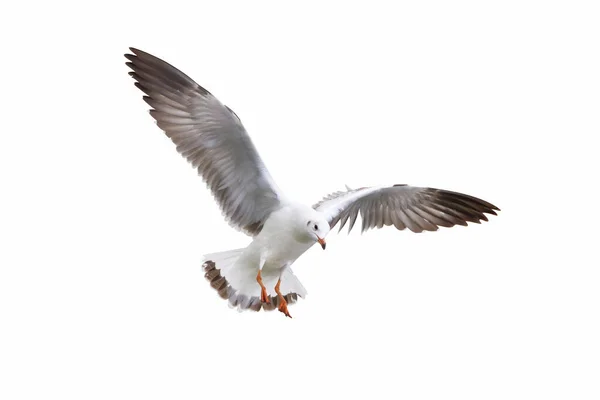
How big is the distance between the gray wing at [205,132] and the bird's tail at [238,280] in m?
0.54

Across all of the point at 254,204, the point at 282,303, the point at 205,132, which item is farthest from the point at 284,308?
the point at 205,132

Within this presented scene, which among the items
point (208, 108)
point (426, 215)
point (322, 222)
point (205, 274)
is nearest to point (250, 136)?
point (208, 108)

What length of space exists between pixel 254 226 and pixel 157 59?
4.98 feet

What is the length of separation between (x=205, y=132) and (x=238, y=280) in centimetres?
130

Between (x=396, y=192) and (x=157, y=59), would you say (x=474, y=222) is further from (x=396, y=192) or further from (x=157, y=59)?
(x=157, y=59)

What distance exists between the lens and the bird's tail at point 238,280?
730 centimetres

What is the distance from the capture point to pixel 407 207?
7.66m

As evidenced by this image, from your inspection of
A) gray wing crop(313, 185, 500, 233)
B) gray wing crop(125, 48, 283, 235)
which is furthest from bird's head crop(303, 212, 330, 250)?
gray wing crop(313, 185, 500, 233)

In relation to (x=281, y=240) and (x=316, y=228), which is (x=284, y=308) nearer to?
(x=281, y=240)

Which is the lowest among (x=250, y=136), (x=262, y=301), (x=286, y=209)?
(x=262, y=301)

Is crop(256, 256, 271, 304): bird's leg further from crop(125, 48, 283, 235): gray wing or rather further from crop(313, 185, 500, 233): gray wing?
crop(313, 185, 500, 233): gray wing

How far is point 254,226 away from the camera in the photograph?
7.20 m

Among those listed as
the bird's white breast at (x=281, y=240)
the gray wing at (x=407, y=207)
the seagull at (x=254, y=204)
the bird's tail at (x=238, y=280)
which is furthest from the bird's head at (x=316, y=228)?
the bird's tail at (x=238, y=280)

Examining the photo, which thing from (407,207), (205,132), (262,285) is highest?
(205,132)
